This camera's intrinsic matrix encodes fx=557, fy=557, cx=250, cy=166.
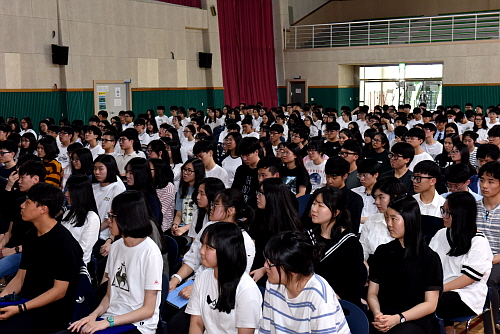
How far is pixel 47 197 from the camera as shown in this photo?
3785mm

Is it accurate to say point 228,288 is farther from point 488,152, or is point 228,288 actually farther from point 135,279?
point 488,152

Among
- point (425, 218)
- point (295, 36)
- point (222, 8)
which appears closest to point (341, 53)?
point (295, 36)

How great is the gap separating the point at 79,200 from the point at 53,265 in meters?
1.01

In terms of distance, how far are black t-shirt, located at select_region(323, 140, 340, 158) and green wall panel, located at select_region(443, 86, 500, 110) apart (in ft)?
36.1

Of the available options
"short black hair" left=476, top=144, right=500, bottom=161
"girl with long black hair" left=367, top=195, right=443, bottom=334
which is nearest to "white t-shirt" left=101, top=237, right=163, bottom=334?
"girl with long black hair" left=367, top=195, right=443, bottom=334

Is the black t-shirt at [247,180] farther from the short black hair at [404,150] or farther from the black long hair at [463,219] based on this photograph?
the black long hair at [463,219]

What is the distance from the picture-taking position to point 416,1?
23562 mm

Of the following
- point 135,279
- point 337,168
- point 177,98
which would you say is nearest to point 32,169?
point 135,279

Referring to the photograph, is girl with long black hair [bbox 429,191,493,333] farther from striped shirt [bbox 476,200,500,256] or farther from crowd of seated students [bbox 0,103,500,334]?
striped shirt [bbox 476,200,500,256]

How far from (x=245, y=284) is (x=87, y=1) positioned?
13.8 meters

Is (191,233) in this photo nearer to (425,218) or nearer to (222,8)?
(425,218)

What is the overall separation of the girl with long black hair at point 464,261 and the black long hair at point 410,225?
0.46 m

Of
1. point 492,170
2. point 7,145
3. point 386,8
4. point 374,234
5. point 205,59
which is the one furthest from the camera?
point 386,8

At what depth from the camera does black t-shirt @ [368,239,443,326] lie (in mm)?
3402
